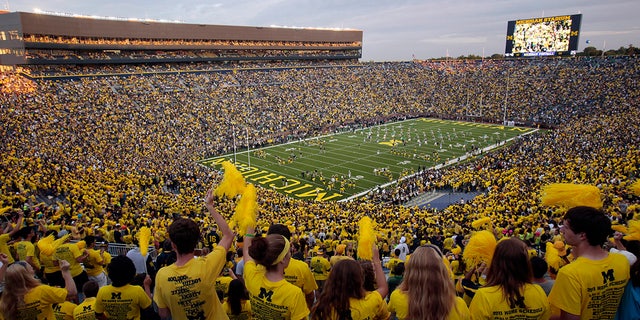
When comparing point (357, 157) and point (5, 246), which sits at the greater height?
point (5, 246)

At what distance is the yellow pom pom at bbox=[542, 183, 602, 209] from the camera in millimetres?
3977

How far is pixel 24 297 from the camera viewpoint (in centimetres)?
354

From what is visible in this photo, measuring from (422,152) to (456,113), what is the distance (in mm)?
22521

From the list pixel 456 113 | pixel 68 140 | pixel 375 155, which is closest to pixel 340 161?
pixel 375 155

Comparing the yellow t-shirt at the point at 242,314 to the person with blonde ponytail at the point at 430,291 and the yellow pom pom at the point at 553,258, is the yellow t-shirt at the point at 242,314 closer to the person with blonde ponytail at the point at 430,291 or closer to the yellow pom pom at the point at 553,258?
the person with blonde ponytail at the point at 430,291

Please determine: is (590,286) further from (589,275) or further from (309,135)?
(309,135)

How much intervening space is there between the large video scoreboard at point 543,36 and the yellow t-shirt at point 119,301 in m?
62.3

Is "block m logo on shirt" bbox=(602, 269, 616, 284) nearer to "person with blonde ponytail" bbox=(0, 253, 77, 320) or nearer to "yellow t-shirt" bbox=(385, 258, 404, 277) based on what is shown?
"yellow t-shirt" bbox=(385, 258, 404, 277)

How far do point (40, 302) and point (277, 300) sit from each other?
2301 mm

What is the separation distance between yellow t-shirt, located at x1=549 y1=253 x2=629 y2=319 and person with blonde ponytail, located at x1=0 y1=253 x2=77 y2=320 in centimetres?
423

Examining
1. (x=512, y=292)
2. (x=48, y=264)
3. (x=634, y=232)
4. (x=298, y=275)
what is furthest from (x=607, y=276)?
(x=48, y=264)

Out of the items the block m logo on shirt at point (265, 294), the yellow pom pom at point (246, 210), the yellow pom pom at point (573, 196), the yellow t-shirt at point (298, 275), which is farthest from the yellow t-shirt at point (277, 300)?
Answer: the yellow pom pom at point (573, 196)

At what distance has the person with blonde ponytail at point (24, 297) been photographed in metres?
3.46

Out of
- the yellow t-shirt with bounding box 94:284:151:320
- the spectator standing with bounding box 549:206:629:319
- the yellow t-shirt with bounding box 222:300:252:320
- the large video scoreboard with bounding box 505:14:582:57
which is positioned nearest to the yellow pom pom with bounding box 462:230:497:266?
the spectator standing with bounding box 549:206:629:319
